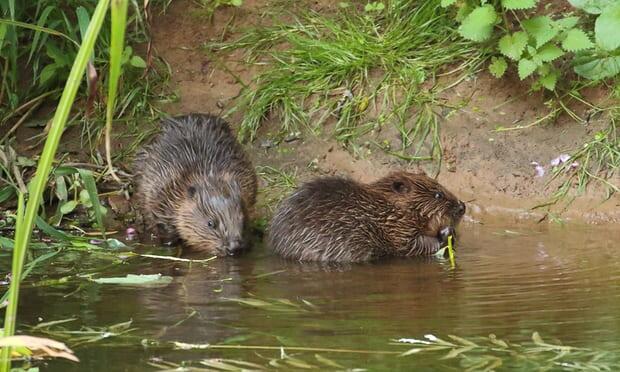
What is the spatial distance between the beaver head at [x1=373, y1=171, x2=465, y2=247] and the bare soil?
0.40 meters

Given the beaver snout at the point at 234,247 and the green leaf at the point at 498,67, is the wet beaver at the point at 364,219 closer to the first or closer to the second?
the beaver snout at the point at 234,247

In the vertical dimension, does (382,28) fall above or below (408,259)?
above

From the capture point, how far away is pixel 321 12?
806 centimetres

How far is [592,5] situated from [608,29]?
301mm

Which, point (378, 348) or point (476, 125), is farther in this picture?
point (476, 125)

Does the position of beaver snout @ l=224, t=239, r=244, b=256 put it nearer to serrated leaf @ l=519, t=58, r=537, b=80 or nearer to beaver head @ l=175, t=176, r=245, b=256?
beaver head @ l=175, t=176, r=245, b=256

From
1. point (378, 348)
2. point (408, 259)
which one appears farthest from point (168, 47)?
point (378, 348)

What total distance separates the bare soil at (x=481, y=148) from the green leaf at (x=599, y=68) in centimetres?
27

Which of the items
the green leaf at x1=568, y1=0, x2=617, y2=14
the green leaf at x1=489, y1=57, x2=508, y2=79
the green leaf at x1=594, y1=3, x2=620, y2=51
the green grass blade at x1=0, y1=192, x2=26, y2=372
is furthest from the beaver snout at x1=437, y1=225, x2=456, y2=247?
the green grass blade at x1=0, y1=192, x2=26, y2=372

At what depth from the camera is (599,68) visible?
683 centimetres

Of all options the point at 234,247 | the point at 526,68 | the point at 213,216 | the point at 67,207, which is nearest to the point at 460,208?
the point at 526,68

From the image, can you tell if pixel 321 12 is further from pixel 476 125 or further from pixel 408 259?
pixel 408 259

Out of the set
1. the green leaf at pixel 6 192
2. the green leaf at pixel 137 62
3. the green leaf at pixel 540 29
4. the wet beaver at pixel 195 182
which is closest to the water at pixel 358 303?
the wet beaver at pixel 195 182

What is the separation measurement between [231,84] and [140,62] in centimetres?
68
